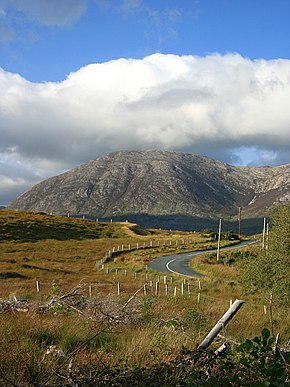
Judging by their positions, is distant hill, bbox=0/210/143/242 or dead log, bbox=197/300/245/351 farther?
distant hill, bbox=0/210/143/242

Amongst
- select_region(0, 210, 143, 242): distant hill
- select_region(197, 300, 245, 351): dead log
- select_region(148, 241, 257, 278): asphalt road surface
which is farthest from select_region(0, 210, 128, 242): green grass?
select_region(197, 300, 245, 351): dead log

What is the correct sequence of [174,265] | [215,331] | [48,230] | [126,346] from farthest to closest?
[48,230] < [174,265] < [126,346] < [215,331]

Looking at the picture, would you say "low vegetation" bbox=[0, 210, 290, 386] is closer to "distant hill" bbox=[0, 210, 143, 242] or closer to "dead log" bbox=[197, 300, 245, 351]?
"dead log" bbox=[197, 300, 245, 351]

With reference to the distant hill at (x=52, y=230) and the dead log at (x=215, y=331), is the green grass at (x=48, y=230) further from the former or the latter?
the dead log at (x=215, y=331)

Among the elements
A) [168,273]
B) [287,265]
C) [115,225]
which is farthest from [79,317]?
[115,225]

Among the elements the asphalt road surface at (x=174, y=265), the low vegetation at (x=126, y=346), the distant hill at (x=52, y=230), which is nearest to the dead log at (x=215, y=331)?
the low vegetation at (x=126, y=346)

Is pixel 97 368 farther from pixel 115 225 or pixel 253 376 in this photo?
pixel 115 225

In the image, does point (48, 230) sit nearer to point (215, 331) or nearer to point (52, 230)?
point (52, 230)

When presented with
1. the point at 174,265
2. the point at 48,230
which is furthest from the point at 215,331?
the point at 48,230

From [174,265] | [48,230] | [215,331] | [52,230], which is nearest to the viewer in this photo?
[215,331]

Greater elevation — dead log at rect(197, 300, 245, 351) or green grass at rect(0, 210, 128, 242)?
dead log at rect(197, 300, 245, 351)

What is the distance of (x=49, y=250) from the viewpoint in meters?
66.9

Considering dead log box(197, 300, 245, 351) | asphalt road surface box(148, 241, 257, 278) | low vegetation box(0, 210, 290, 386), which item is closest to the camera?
low vegetation box(0, 210, 290, 386)

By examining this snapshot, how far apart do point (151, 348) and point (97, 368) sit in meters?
1.12
